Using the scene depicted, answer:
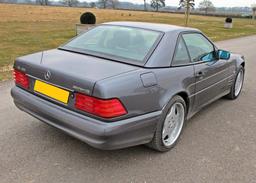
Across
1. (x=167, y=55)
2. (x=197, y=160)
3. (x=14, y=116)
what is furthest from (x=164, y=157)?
(x=14, y=116)

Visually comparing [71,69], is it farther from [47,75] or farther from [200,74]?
[200,74]

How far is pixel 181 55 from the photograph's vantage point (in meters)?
3.71

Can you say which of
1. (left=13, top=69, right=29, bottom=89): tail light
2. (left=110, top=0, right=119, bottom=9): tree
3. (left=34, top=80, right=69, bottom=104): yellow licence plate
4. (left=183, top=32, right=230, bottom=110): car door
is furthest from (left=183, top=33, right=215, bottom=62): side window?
(left=110, top=0, right=119, bottom=9): tree

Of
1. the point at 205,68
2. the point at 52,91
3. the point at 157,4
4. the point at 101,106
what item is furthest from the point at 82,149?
the point at 157,4

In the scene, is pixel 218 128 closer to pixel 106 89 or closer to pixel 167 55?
pixel 167 55

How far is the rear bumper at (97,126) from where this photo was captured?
2760 mm

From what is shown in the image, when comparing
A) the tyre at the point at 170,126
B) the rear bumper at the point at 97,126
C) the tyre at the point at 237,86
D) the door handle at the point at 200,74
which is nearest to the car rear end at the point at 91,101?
the rear bumper at the point at 97,126

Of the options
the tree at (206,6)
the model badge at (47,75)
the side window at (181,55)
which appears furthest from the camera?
the tree at (206,6)

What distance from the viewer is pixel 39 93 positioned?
128 inches

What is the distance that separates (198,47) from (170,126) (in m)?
1.29

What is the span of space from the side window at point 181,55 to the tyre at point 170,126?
0.44 m

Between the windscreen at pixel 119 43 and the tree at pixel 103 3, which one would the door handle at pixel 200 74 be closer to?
the windscreen at pixel 119 43

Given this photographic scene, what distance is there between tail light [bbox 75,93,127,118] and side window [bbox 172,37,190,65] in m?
1.06

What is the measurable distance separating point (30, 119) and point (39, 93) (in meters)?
1.10
